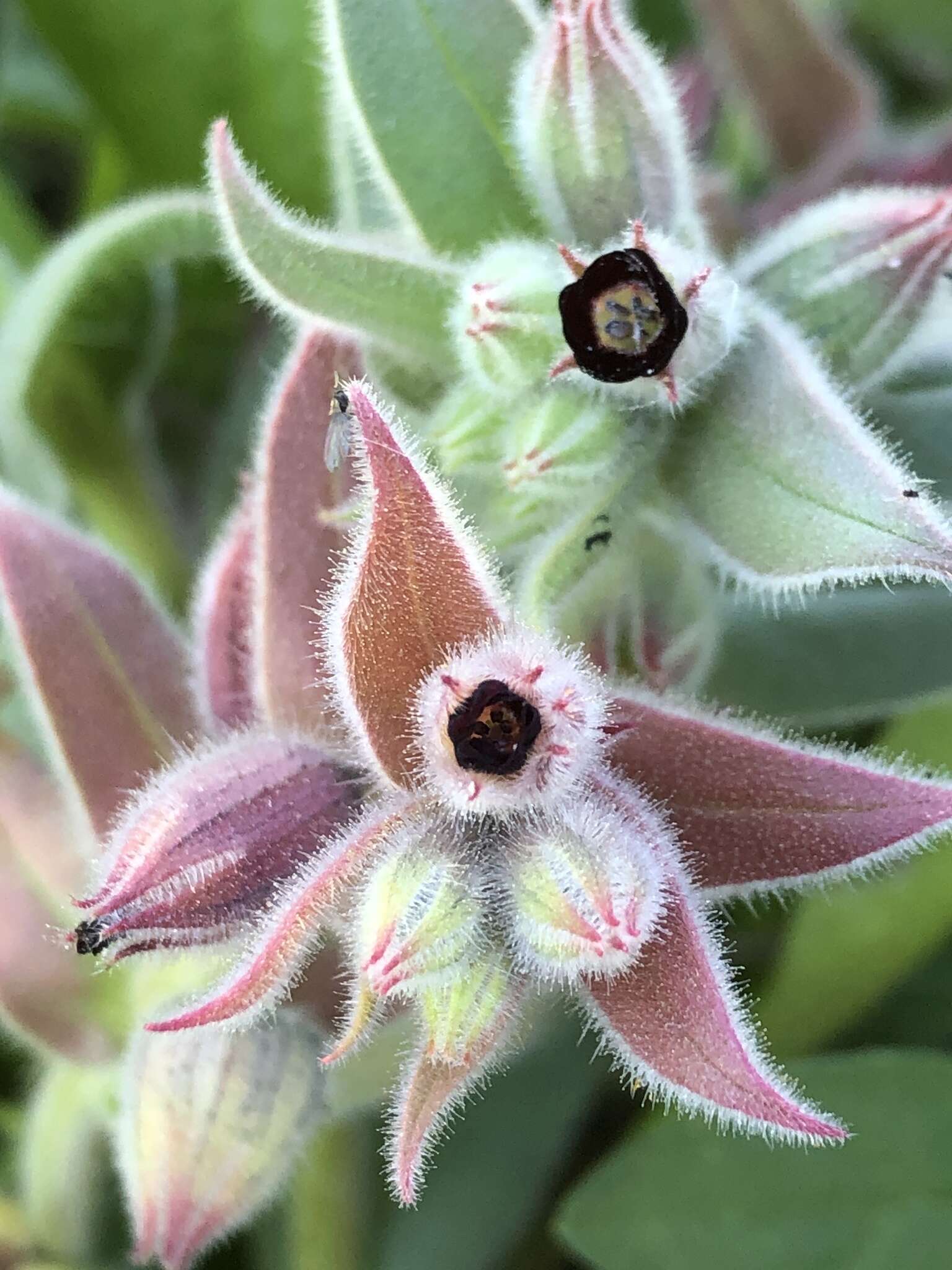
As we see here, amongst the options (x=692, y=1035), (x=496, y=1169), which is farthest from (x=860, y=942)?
(x=692, y=1035)

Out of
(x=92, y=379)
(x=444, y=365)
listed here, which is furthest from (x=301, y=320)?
(x=92, y=379)

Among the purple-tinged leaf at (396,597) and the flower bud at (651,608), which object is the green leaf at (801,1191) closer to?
the flower bud at (651,608)

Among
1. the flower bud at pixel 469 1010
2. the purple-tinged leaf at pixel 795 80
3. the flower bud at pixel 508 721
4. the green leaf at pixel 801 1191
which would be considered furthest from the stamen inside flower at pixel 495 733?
the purple-tinged leaf at pixel 795 80

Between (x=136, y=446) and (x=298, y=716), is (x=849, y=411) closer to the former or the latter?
A: (x=298, y=716)

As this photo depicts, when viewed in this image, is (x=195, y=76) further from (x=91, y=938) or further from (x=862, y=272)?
(x=91, y=938)

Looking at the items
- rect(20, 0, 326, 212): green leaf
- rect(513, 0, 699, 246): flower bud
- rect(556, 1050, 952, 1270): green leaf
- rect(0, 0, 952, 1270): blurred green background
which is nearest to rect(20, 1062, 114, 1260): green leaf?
rect(0, 0, 952, 1270): blurred green background

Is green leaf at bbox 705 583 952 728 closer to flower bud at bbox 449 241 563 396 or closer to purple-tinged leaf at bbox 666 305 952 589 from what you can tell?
purple-tinged leaf at bbox 666 305 952 589
